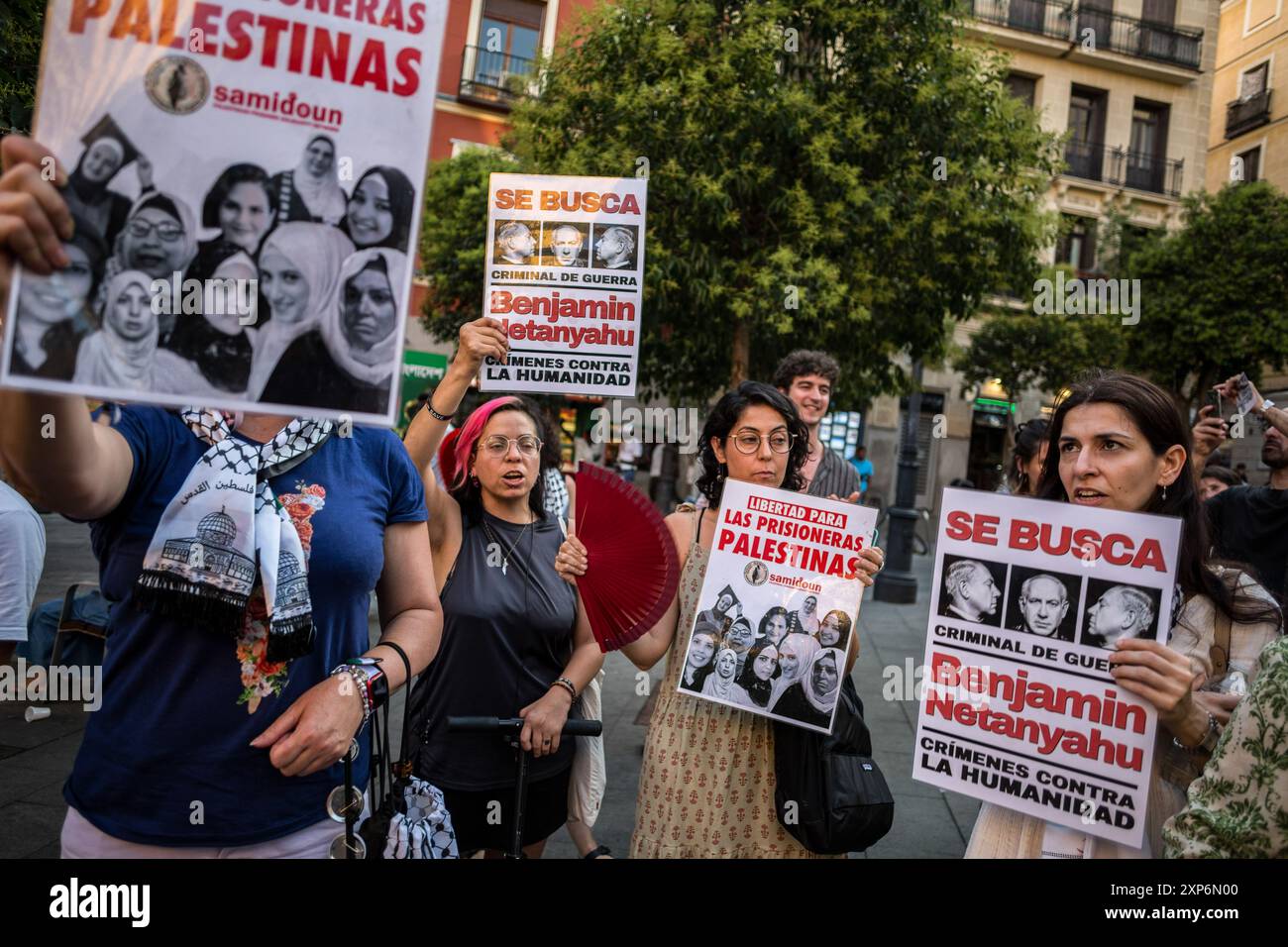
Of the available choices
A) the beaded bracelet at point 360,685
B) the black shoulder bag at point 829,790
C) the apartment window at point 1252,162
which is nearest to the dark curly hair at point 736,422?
the black shoulder bag at point 829,790

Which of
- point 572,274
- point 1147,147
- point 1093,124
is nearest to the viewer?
point 572,274

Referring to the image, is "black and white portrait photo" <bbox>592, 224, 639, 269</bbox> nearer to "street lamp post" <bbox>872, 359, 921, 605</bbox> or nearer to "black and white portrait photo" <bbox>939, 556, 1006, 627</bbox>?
"black and white portrait photo" <bbox>939, 556, 1006, 627</bbox>

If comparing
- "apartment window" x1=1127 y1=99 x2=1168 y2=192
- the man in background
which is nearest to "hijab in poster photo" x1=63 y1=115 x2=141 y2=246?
the man in background

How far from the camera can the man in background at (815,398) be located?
4.31 metres

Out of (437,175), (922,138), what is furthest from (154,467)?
(437,175)

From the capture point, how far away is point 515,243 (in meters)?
3.53

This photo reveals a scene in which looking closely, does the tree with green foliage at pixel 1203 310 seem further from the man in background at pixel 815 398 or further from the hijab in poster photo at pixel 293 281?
the hijab in poster photo at pixel 293 281

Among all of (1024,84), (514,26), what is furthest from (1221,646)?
(1024,84)

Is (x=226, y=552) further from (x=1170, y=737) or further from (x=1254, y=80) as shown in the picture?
(x=1254, y=80)

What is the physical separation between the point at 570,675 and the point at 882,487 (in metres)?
23.9

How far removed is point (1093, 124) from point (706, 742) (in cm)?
3047

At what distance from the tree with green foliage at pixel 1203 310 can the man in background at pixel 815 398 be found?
1414cm

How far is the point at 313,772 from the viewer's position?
174 centimetres
